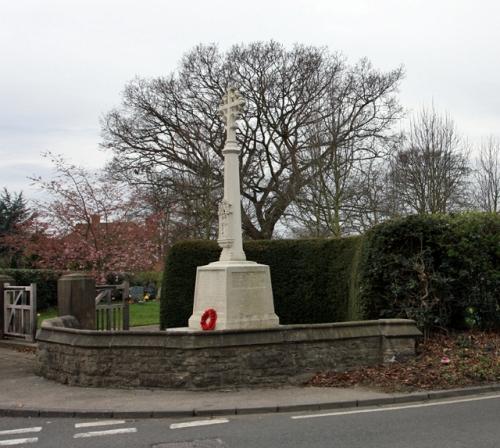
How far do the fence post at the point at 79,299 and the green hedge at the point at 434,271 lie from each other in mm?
5897

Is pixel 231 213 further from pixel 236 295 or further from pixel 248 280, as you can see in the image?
pixel 236 295

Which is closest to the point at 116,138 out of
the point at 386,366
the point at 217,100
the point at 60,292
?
the point at 217,100

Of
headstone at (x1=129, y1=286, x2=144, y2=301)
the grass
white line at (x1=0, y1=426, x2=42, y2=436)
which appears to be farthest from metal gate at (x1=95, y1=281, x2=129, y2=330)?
headstone at (x1=129, y1=286, x2=144, y2=301)

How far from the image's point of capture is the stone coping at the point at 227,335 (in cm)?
942

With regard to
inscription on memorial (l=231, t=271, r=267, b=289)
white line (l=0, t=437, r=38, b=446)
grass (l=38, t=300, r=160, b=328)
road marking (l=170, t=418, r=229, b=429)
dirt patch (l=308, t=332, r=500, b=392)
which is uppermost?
inscription on memorial (l=231, t=271, r=267, b=289)

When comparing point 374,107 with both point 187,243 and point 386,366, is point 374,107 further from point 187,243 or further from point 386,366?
point 386,366

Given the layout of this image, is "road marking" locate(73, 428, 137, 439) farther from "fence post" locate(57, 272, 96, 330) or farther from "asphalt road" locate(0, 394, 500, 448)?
"fence post" locate(57, 272, 96, 330)

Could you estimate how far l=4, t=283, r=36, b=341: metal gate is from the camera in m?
15.0

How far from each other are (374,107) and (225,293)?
906 inches

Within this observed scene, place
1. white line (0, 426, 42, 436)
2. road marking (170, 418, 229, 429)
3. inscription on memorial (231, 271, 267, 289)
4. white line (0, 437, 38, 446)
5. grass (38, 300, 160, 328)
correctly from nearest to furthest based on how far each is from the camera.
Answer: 1. white line (0, 437, 38, 446)
2. white line (0, 426, 42, 436)
3. road marking (170, 418, 229, 429)
4. inscription on memorial (231, 271, 267, 289)
5. grass (38, 300, 160, 328)

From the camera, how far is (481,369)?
9.99 m

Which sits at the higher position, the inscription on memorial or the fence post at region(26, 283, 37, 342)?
the inscription on memorial

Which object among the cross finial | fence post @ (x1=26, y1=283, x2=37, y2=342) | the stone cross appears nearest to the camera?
the stone cross

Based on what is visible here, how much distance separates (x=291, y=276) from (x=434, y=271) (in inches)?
214
